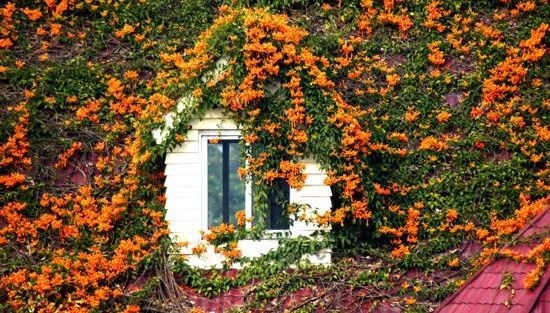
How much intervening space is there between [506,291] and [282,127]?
411cm

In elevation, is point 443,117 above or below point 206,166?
above

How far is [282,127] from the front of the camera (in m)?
14.2

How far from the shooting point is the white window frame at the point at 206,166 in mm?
14195

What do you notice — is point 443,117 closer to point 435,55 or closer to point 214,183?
point 435,55

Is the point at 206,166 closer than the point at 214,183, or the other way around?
the point at 206,166

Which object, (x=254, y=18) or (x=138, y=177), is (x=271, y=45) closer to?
(x=254, y=18)

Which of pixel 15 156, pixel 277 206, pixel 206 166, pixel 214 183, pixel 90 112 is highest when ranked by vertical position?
pixel 214 183

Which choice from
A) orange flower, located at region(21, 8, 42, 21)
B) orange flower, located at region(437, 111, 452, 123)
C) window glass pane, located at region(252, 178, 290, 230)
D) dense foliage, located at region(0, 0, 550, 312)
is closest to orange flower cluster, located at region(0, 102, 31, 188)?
dense foliage, located at region(0, 0, 550, 312)

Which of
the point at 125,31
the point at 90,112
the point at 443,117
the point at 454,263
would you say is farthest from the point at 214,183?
the point at 454,263

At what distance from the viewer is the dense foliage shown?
45.7 ft

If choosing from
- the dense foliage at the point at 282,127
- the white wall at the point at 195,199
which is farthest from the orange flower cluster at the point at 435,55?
the white wall at the point at 195,199

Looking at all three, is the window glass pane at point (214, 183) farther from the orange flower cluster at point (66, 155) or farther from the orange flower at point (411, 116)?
the orange flower at point (411, 116)

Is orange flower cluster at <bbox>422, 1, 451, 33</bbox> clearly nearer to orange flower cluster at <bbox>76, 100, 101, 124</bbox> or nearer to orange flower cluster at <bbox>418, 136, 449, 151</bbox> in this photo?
orange flower cluster at <bbox>418, 136, 449, 151</bbox>

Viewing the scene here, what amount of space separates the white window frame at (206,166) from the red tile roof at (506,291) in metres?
3.31
